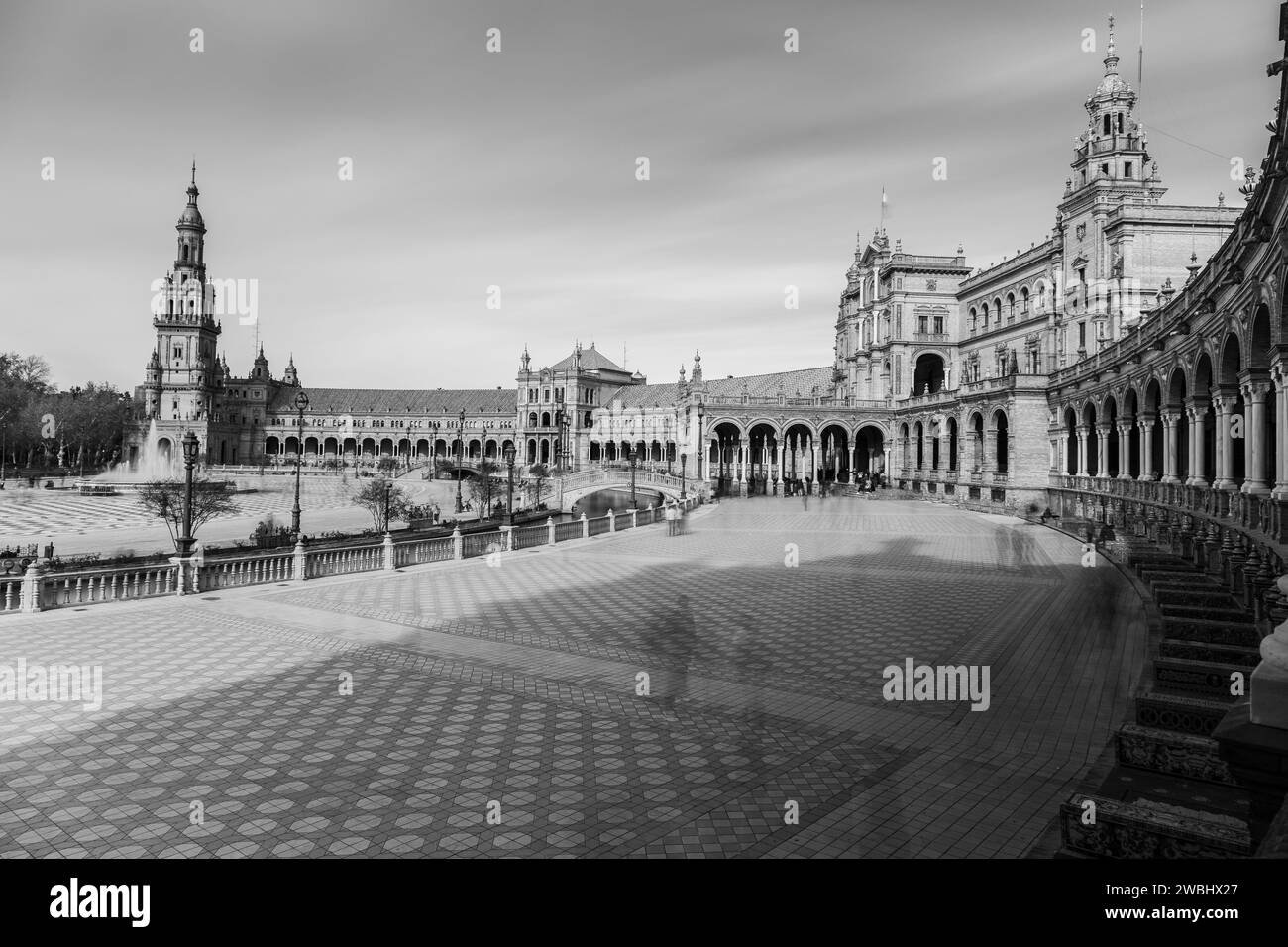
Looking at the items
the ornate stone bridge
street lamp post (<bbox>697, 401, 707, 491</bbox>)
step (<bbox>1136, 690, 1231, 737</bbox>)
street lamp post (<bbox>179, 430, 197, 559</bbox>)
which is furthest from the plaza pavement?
street lamp post (<bbox>697, 401, 707, 491</bbox>)

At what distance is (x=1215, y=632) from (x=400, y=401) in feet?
450

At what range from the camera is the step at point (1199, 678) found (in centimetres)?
815

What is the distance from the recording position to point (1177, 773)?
6.36 meters

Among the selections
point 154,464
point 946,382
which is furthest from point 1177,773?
point 154,464

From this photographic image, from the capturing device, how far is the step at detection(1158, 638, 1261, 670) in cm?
855

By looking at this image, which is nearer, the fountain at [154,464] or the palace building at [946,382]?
the palace building at [946,382]

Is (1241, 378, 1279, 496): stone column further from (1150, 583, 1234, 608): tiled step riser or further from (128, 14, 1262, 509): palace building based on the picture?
(1150, 583, 1234, 608): tiled step riser

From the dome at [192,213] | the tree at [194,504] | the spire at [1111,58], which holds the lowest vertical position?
the tree at [194,504]

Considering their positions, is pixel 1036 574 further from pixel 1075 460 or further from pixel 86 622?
pixel 1075 460

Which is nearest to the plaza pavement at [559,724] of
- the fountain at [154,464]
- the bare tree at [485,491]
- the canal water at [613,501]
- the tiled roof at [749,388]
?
the bare tree at [485,491]

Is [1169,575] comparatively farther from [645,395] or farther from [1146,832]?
[645,395]

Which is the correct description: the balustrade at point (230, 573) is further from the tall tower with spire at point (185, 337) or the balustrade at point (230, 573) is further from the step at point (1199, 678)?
the tall tower with spire at point (185, 337)

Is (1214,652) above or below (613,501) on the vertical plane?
above

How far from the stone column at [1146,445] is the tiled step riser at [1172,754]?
2736 centimetres
